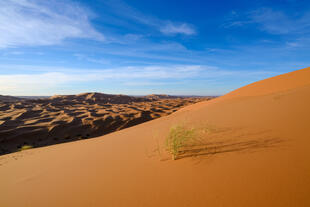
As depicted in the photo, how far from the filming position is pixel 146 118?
15141 millimetres

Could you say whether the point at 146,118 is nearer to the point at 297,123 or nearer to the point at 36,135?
the point at 36,135

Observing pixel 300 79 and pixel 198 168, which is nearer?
pixel 198 168

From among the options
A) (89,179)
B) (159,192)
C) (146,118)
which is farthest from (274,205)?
(146,118)

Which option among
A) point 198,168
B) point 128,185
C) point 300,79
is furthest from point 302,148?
point 300,79

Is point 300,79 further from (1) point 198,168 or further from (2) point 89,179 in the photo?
(2) point 89,179

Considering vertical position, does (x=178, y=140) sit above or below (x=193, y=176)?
above

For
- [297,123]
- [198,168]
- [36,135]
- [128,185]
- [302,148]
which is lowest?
[36,135]

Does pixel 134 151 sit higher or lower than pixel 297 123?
lower

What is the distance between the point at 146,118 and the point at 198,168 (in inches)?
520

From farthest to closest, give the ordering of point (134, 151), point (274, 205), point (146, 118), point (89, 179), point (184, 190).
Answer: point (146, 118)
point (134, 151)
point (89, 179)
point (184, 190)
point (274, 205)

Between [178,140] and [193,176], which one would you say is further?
[178,140]

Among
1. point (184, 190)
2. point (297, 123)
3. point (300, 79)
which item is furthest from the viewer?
point (300, 79)

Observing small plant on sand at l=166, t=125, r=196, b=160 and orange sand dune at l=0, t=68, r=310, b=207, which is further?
small plant on sand at l=166, t=125, r=196, b=160

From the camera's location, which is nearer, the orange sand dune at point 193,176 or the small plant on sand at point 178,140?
the orange sand dune at point 193,176
